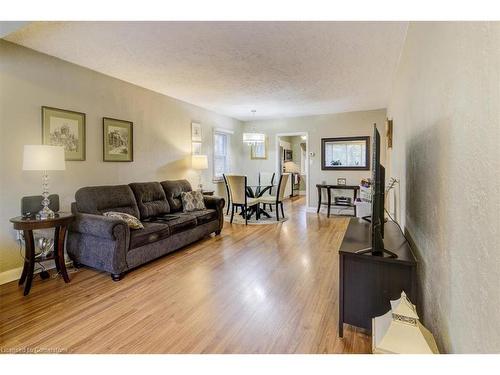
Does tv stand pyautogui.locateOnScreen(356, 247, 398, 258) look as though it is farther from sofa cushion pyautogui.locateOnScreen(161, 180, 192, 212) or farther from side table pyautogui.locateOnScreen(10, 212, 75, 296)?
sofa cushion pyautogui.locateOnScreen(161, 180, 192, 212)

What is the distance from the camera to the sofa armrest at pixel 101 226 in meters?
2.73

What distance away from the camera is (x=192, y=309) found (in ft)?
7.29

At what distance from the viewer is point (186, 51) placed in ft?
9.74

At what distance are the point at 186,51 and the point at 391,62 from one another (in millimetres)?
2533

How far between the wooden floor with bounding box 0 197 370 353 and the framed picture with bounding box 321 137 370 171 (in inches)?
140

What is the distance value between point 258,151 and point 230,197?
2.33m

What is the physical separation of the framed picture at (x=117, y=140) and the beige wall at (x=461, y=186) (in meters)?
3.81

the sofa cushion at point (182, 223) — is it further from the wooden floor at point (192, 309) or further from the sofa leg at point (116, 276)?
the sofa leg at point (116, 276)

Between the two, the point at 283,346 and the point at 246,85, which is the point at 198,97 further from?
the point at 283,346

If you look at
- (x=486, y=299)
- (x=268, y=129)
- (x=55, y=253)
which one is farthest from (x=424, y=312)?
(x=268, y=129)

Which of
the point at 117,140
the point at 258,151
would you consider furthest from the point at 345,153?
the point at 117,140

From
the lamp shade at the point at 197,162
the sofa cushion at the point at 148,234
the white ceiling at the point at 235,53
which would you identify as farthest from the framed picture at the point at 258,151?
the sofa cushion at the point at 148,234

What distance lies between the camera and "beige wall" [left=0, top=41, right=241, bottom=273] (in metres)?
2.78

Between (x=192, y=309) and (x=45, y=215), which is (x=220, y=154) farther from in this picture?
(x=192, y=309)
